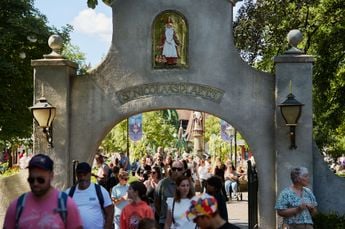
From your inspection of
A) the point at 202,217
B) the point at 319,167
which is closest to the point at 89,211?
the point at 202,217

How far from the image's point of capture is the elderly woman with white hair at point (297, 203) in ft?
31.5

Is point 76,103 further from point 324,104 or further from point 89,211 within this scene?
point 324,104

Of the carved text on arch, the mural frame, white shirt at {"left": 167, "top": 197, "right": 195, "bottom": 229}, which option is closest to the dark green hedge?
the carved text on arch

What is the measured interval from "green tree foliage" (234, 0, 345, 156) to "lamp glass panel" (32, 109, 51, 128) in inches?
402

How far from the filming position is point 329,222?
1336 cm

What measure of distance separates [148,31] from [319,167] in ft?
14.8

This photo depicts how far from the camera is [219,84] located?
14828mm

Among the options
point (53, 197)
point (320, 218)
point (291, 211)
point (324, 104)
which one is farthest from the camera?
point (324, 104)

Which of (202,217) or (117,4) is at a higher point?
(117,4)

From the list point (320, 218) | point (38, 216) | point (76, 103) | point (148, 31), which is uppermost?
point (148, 31)

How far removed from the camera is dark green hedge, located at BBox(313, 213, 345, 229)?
43.7ft

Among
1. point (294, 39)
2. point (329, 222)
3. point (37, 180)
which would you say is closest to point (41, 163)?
point (37, 180)

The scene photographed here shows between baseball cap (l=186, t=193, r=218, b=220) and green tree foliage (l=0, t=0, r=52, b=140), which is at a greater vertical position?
green tree foliage (l=0, t=0, r=52, b=140)

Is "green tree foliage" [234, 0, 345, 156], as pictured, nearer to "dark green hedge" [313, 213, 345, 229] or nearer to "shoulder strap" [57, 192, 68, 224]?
"dark green hedge" [313, 213, 345, 229]
